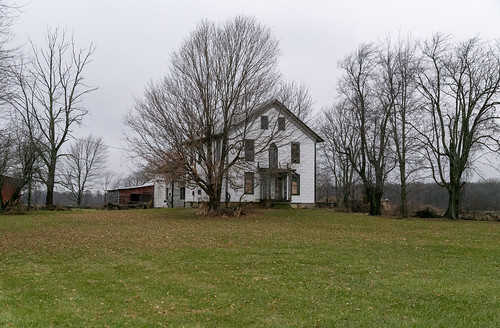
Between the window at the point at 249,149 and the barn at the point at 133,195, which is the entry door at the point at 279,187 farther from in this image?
the barn at the point at 133,195

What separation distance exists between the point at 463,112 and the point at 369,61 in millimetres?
8497

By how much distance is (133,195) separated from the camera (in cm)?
5297

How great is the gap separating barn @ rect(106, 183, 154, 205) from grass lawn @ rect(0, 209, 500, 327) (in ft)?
110

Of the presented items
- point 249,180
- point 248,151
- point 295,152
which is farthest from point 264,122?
point 295,152

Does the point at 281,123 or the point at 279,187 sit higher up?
the point at 281,123

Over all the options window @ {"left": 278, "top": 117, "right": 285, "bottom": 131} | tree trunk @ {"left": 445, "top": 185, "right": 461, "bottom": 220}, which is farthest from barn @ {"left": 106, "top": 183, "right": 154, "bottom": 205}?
tree trunk @ {"left": 445, "top": 185, "right": 461, "bottom": 220}

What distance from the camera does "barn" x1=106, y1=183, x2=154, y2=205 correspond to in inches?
1945

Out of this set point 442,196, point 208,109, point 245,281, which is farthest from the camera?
point 442,196

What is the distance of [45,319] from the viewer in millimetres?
6156

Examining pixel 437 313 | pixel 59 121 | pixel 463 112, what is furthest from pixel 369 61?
pixel 437 313

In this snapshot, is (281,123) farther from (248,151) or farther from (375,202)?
(375,202)

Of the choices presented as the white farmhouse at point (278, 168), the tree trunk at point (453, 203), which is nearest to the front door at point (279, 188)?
the white farmhouse at point (278, 168)

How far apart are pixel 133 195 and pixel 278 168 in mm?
28000

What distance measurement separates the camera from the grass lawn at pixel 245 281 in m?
6.47
